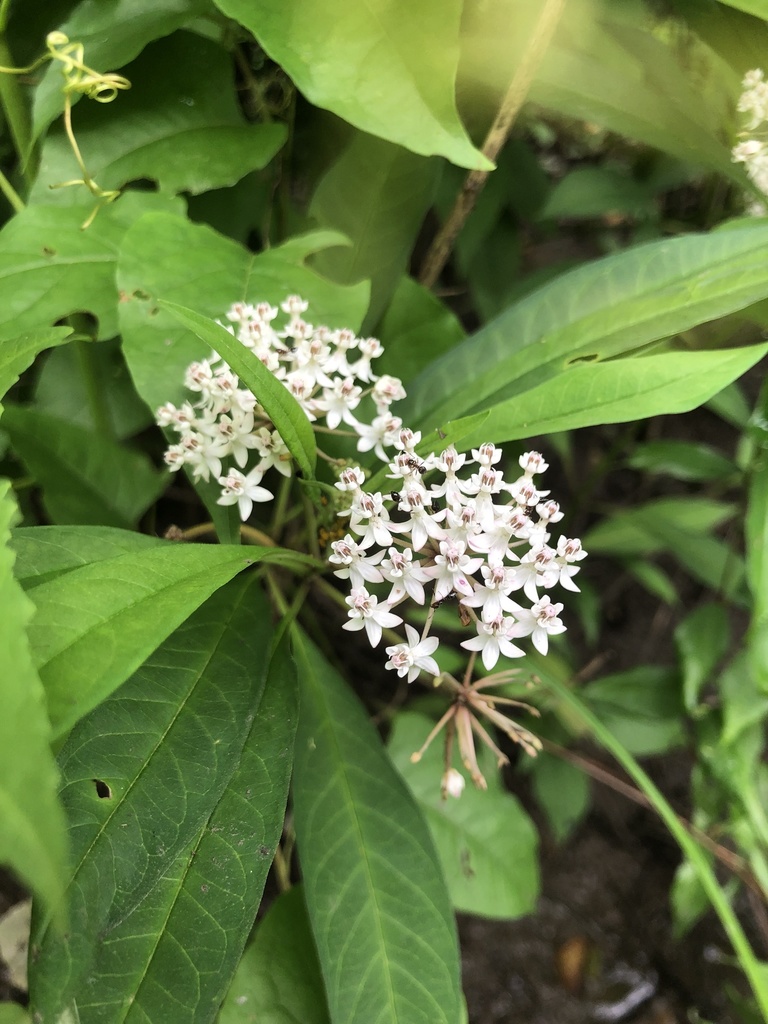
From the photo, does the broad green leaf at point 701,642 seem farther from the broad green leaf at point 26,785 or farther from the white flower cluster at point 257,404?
the broad green leaf at point 26,785

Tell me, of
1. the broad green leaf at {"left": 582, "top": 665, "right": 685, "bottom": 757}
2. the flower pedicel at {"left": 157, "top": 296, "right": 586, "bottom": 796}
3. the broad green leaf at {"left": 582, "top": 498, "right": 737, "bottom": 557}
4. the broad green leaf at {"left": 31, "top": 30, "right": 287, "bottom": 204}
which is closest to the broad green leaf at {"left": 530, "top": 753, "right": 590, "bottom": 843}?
the broad green leaf at {"left": 582, "top": 665, "right": 685, "bottom": 757}

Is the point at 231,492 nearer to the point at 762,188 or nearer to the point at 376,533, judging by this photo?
the point at 376,533

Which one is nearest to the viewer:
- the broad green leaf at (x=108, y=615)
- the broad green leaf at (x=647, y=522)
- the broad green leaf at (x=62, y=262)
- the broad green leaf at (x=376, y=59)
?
the broad green leaf at (x=108, y=615)

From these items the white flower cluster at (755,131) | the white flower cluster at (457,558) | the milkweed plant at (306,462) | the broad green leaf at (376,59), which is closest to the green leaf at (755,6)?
the milkweed plant at (306,462)

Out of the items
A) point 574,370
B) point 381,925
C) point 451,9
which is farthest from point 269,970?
point 451,9

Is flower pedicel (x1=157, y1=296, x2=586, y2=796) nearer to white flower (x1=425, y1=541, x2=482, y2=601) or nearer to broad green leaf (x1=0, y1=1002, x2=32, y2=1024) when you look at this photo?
white flower (x1=425, y1=541, x2=482, y2=601)
